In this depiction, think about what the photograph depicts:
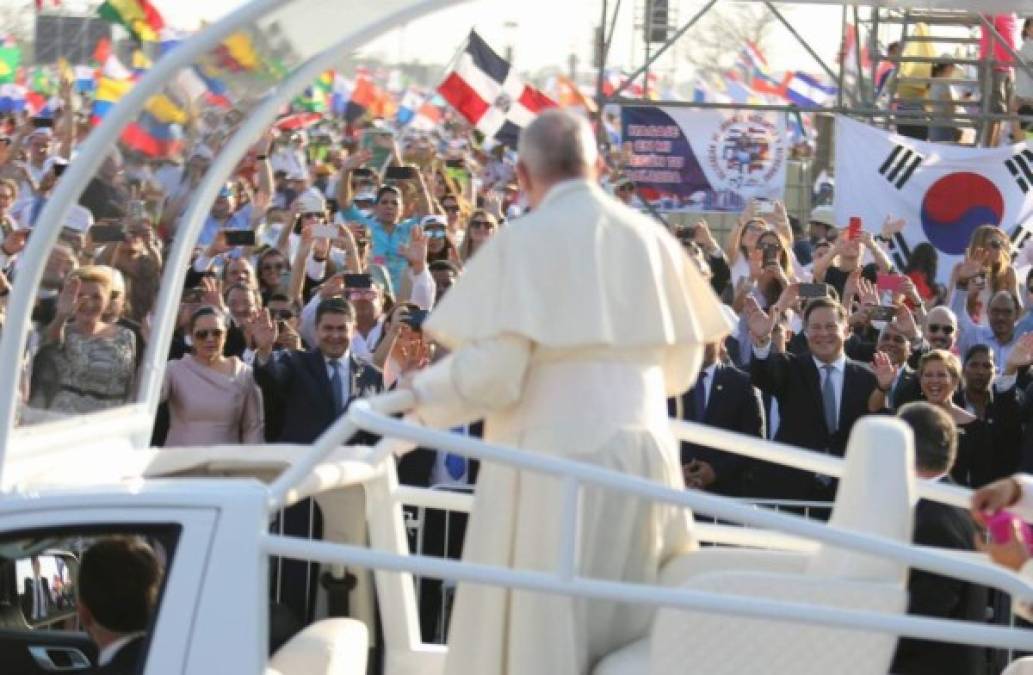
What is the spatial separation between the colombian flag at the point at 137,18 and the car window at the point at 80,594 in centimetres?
198

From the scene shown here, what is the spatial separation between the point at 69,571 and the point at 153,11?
255cm

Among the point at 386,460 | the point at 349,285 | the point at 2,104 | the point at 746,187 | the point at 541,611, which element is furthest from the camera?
the point at 2,104

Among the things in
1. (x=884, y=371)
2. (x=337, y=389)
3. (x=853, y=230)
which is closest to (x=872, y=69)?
(x=853, y=230)

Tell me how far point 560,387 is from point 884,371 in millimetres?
5154

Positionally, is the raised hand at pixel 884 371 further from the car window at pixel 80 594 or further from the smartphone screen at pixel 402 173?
the smartphone screen at pixel 402 173

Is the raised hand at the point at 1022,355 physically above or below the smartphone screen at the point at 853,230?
below

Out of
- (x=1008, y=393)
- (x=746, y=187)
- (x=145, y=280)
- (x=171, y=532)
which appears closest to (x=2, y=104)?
(x=746, y=187)

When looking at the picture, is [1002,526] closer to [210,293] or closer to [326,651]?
[326,651]

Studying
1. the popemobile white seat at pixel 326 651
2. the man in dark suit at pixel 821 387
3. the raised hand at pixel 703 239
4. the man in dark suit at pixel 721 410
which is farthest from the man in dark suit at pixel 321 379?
the raised hand at pixel 703 239

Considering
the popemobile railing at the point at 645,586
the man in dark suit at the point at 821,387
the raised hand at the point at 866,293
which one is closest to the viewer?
the popemobile railing at the point at 645,586

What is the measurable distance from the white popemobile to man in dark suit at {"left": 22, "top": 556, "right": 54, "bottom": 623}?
20 mm

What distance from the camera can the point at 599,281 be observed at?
5547 millimetres

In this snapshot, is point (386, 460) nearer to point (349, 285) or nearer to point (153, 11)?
point (153, 11)

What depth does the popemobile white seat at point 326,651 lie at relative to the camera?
5809 mm
